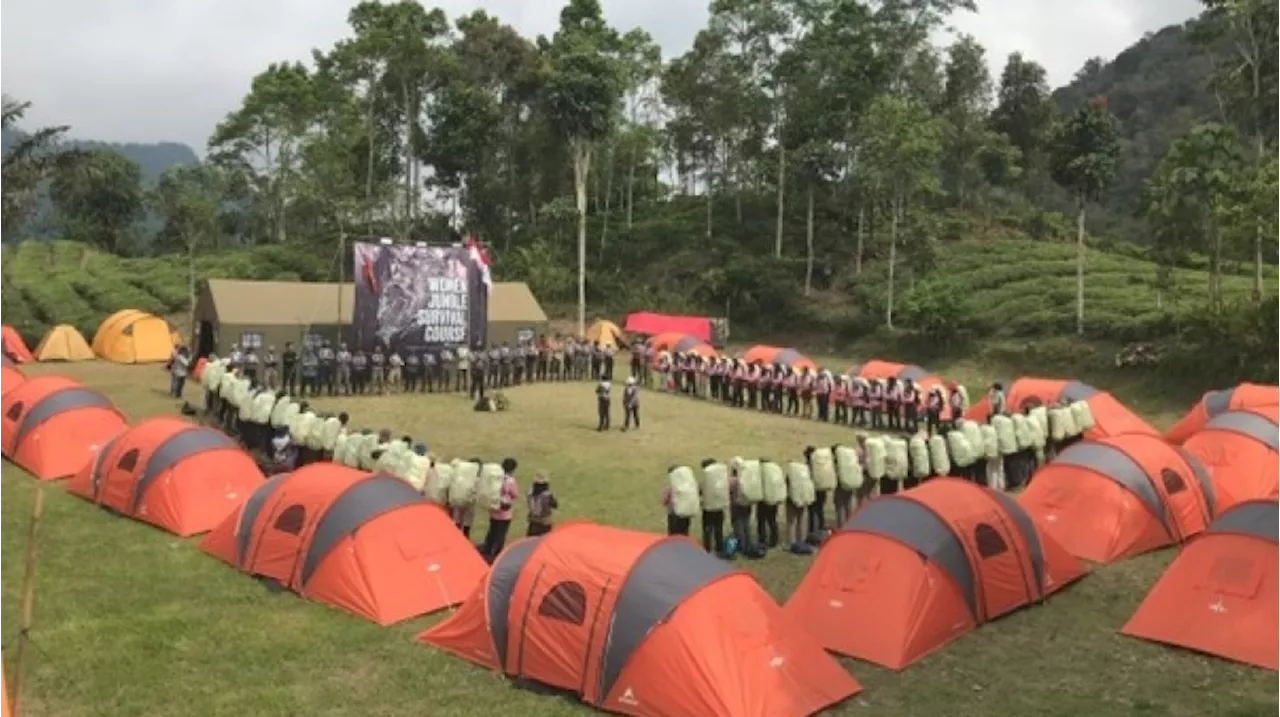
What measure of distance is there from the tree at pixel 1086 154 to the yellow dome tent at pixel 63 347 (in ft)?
115

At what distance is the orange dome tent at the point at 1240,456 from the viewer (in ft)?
52.6

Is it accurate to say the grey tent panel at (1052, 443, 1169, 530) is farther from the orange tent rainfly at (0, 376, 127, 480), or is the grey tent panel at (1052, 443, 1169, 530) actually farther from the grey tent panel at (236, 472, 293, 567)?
the orange tent rainfly at (0, 376, 127, 480)

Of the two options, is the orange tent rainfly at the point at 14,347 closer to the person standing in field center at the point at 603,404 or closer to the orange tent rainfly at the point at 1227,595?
the person standing in field center at the point at 603,404

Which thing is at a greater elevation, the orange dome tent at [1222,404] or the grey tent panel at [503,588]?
the orange dome tent at [1222,404]

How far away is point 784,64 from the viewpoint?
50.3 metres

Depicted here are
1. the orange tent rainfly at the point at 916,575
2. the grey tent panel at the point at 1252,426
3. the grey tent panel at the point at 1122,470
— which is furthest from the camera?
the grey tent panel at the point at 1252,426

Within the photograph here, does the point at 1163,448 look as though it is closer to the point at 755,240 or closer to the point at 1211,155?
the point at 1211,155

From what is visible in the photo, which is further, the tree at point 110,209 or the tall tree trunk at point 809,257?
the tree at point 110,209

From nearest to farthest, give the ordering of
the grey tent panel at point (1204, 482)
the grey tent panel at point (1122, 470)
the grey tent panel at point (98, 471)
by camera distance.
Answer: the grey tent panel at point (1122, 470), the grey tent panel at point (1204, 482), the grey tent panel at point (98, 471)

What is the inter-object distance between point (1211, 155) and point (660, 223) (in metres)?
A: 31.4

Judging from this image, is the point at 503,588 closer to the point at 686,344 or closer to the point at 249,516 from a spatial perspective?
the point at 249,516

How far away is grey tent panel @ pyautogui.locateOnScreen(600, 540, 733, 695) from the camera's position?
9031 mm

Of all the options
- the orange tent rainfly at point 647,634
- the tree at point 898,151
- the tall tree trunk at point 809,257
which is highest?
the tree at point 898,151

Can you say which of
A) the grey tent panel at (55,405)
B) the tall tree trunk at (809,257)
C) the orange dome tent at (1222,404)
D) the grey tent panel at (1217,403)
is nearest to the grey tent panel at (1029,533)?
the orange dome tent at (1222,404)
